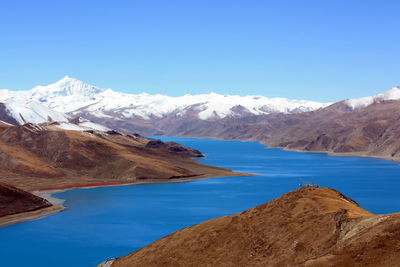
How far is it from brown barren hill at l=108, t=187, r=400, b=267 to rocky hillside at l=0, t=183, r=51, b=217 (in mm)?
73069

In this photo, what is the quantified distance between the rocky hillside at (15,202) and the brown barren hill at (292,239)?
73.1 m

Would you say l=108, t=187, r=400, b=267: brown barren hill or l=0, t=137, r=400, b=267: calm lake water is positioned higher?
l=108, t=187, r=400, b=267: brown barren hill

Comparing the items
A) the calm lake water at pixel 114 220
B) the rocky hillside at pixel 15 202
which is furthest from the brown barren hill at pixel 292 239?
the rocky hillside at pixel 15 202

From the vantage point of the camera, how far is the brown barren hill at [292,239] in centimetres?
4925

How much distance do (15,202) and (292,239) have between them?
3886 inches

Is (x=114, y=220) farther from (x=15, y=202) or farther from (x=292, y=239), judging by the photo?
(x=292, y=239)

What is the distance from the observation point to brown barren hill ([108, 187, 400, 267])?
162 feet

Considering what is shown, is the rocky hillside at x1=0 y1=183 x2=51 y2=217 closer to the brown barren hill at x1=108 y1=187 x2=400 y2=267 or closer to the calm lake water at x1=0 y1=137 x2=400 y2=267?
the calm lake water at x1=0 y1=137 x2=400 y2=267

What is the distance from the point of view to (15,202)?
14250 centimetres

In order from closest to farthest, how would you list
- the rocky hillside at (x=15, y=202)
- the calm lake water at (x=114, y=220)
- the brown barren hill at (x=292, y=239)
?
the brown barren hill at (x=292, y=239)
the calm lake water at (x=114, y=220)
the rocky hillside at (x=15, y=202)

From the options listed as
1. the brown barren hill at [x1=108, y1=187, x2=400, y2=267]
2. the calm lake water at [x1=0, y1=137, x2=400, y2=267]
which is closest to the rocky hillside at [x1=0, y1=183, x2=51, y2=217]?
the calm lake water at [x1=0, y1=137, x2=400, y2=267]

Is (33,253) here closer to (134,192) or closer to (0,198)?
(0,198)

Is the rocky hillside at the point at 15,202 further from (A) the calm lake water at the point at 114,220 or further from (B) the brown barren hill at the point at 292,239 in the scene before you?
(B) the brown barren hill at the point at 292,239

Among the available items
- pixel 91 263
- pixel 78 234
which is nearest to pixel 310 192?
pixel 91 263
